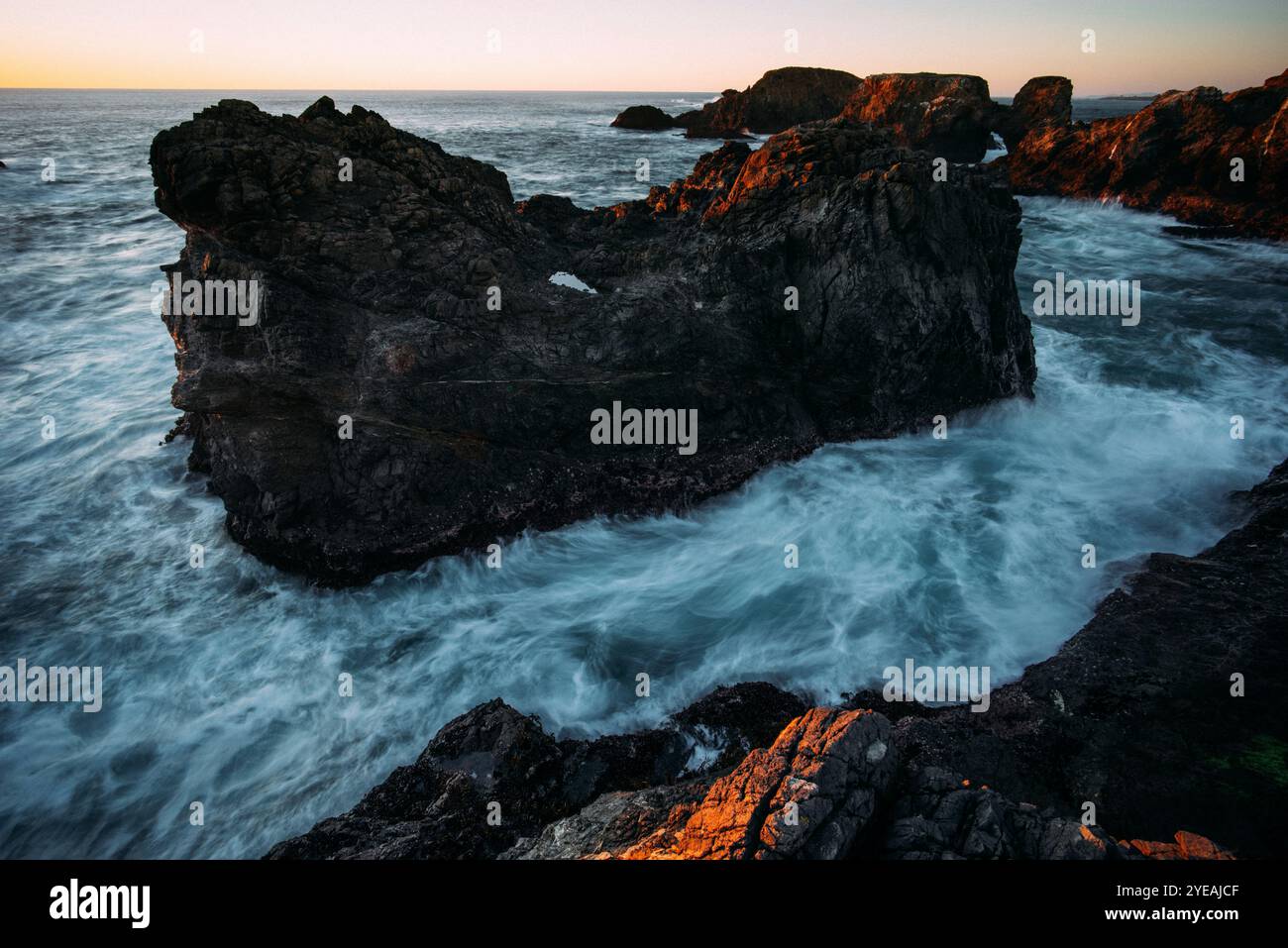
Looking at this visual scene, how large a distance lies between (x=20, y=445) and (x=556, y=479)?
452 inches

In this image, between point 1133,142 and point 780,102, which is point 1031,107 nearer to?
point 1133,142

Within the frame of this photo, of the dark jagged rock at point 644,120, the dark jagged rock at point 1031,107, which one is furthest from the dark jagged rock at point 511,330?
the dark jagged rock at point 644,120

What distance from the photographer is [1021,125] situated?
146ft

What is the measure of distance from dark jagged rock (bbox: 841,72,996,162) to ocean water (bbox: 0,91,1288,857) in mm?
37375

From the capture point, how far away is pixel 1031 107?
45000 millimetres

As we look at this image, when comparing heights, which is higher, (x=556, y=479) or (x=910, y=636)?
(x=556, y=479)

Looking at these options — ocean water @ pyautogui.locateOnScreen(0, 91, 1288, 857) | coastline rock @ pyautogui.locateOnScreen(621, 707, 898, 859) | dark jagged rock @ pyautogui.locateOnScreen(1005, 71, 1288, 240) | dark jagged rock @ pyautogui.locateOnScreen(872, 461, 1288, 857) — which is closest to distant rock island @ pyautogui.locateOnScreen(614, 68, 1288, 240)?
dark jagged rock @ pyautogui.locateOnScreen(1005, 71, 1288, 240)

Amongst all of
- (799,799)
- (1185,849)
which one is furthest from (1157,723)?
(799,799)

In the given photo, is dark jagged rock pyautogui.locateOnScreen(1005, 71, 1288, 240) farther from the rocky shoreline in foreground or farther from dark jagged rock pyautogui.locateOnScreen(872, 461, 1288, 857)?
the rocky shoreline in foreground

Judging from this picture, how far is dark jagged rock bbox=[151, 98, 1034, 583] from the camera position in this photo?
986 centimetres

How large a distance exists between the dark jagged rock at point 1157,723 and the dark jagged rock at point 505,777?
6.06 ft

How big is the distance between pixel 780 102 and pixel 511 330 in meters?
62.2
